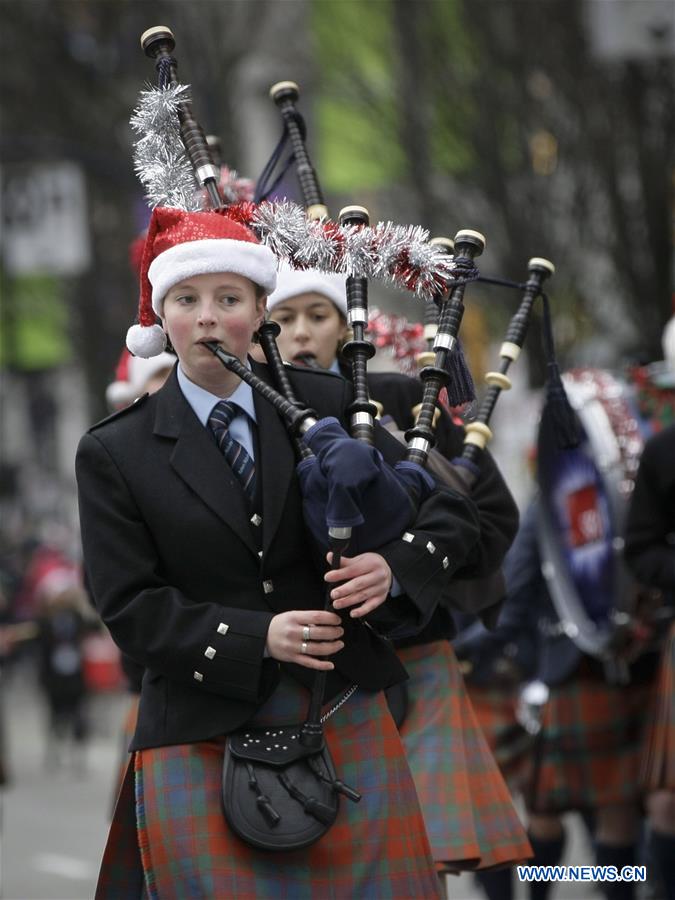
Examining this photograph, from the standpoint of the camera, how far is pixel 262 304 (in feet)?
12.5

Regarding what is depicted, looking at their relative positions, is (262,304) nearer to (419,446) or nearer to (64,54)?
(419,446)

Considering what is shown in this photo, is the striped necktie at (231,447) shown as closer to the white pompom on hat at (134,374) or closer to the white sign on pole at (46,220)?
the white pompom on hat at (134,374)

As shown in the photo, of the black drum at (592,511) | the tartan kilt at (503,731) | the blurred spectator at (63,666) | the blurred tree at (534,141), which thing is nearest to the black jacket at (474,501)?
the black drum at (592,511)

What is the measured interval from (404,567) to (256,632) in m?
0.30

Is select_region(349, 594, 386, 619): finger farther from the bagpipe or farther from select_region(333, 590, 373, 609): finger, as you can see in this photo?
the bagpipe

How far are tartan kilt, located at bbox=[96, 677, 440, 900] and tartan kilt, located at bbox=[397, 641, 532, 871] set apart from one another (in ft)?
3.15

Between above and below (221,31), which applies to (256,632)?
below

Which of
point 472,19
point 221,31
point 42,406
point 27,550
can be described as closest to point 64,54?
point 221,31

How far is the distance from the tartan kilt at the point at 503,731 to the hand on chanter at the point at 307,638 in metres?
3.64

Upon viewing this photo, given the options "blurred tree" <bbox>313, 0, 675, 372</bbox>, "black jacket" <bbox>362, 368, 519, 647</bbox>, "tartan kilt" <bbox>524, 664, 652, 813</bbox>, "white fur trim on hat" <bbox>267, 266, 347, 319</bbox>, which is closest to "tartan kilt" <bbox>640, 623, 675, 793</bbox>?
"tartan kilt" <bbox>524, 664, 652, 813</bbox>

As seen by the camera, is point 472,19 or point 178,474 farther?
point 472,19

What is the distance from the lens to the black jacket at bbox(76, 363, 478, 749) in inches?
138

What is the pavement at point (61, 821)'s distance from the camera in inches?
324

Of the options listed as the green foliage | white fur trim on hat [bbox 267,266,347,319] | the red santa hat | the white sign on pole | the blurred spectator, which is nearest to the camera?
the red santa hat
